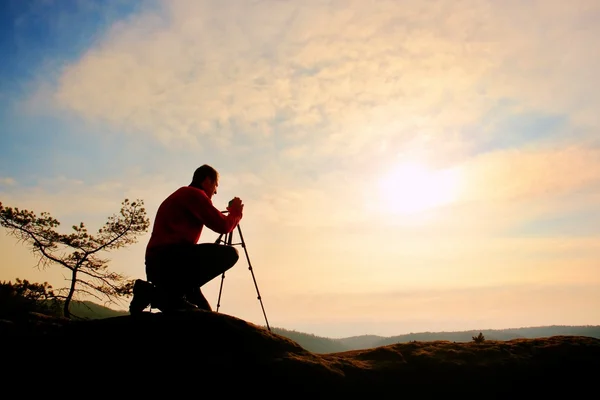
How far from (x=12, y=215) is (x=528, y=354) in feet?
74.4

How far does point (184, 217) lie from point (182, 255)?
0.54 m

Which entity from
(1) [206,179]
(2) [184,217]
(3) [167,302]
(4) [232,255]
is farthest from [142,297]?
(1) [206,179]

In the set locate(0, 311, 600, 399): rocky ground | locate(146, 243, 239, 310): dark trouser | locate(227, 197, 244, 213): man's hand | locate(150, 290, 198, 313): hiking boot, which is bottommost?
locate(0, 311, 600, 399): rocky ground

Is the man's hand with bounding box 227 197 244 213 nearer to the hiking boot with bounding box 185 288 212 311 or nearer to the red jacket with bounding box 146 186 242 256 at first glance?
the red jacket with bounding box 146 186 242 256

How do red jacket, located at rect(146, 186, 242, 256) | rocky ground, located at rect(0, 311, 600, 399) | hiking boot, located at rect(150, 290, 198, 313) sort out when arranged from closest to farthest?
1. rocky ground, located at rect(0, 311, 600, 399)
2. hiking boot, located at rect(150, 290, 198, 313)
3. red jacket, located at rect(146, 186, 242, 256)

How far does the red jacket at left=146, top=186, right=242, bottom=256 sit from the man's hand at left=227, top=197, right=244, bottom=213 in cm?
63

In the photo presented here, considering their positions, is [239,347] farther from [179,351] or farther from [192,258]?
[192,258]

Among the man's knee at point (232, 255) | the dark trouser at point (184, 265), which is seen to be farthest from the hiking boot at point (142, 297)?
the man's knee at point (232, 255)

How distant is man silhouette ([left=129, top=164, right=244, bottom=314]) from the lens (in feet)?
16.6

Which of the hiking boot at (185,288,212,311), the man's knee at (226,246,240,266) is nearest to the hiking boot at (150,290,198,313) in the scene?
the hiking boot at (185,288,212,311)

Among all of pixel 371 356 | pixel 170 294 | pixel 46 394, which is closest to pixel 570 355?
pixel 371 356

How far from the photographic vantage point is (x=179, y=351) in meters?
3.99

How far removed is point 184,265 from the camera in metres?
5.09

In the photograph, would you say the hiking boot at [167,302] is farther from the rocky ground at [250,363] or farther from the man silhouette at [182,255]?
the rocky ground at [250,363]
